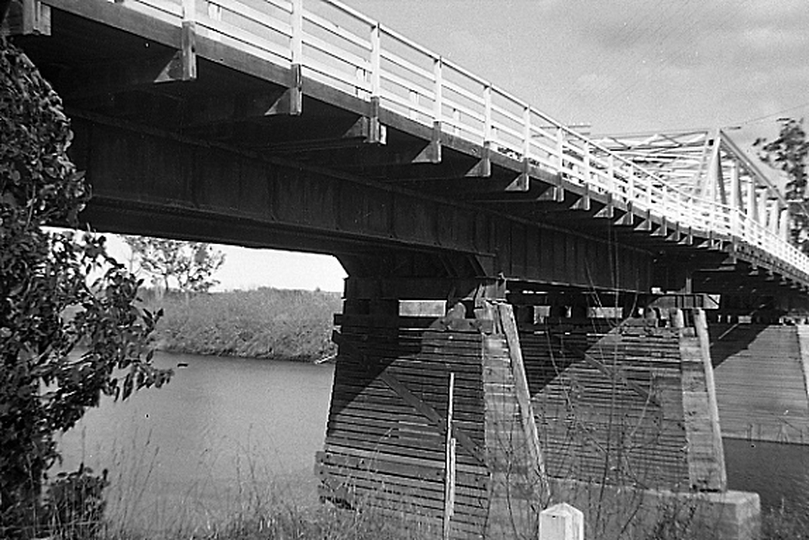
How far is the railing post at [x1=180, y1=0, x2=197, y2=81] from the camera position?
7.84 metres

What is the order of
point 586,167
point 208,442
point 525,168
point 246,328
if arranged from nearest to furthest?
1. point 525,168
2. point 586,167
3. point 208,442
4. point 246,328

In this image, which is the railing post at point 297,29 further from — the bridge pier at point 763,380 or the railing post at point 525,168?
the bridge pier at point 763,380

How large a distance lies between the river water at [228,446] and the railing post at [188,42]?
3904 mm

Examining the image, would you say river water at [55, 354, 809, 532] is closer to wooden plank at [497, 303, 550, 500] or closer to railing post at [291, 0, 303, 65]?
wooden plank at [497, 303, 550, 500]

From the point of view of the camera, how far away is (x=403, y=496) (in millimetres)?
16453

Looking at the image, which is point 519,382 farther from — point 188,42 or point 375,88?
point 188,42

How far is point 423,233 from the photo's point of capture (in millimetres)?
15695

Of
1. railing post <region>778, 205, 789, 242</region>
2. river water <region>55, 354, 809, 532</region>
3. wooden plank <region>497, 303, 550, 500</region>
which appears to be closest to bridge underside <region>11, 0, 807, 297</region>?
wooden plank <region>497, 303, 550, 500</region>

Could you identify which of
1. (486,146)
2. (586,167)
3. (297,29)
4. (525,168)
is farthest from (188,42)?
(586,167)

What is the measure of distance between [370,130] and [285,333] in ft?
182

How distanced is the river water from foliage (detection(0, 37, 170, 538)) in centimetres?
139

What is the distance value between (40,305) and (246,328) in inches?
2409

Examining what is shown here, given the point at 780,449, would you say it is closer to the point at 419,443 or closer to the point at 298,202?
the point at 419,443

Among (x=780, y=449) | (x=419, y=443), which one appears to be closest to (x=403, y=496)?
(x=419, y=443)
